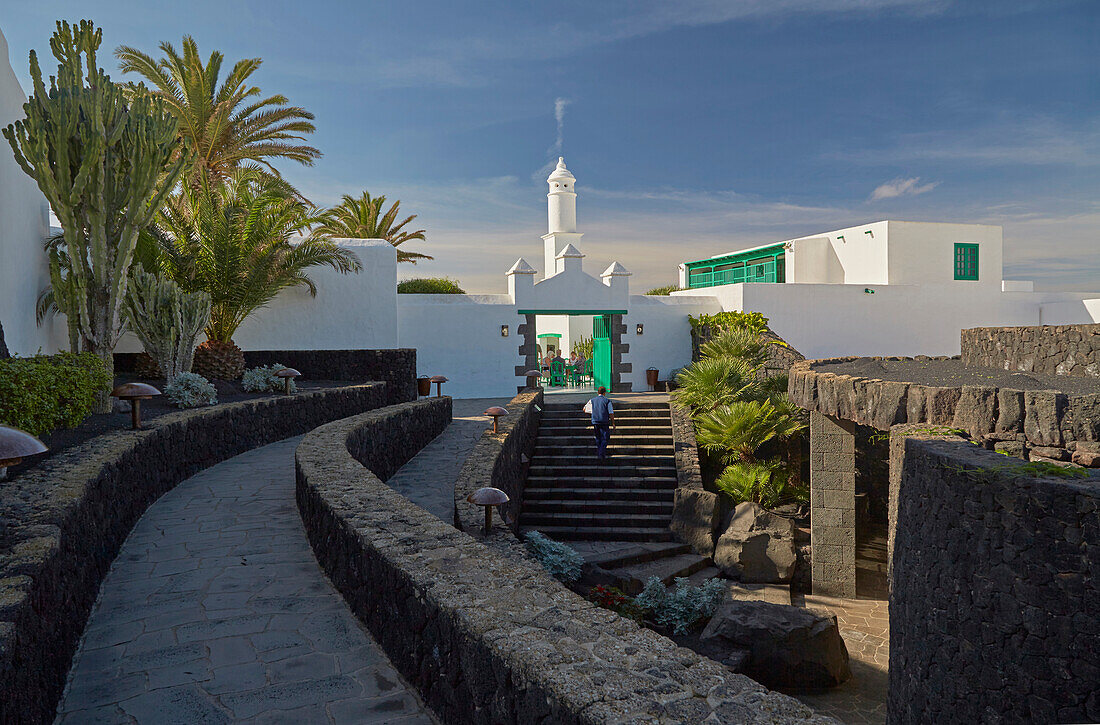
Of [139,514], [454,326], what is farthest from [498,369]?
[139,514]

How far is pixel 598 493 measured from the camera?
14.0 meters

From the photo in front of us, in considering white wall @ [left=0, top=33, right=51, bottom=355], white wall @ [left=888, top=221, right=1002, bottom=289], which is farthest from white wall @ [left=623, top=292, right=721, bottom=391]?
white wall @ [left=0, top=33, right=51, bottom=355]

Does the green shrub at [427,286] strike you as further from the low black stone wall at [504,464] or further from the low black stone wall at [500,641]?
the low black stone wall at [500,641]

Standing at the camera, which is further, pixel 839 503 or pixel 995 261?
pixel 995 261

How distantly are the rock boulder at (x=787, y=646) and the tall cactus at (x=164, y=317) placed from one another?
1118cm

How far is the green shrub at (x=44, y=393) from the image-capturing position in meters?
7.03

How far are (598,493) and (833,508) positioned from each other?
4518 millimetres

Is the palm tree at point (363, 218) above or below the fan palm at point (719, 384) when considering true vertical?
above

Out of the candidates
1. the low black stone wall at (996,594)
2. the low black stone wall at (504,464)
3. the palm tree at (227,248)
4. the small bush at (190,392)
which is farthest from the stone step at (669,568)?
the palm tree at (227,248)

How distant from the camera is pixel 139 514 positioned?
22.8 ft

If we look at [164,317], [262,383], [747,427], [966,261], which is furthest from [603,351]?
[966,261]

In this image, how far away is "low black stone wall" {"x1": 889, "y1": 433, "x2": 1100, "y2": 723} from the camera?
4.19 m

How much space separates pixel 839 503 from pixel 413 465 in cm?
708

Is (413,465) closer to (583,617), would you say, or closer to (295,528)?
(295,528)
